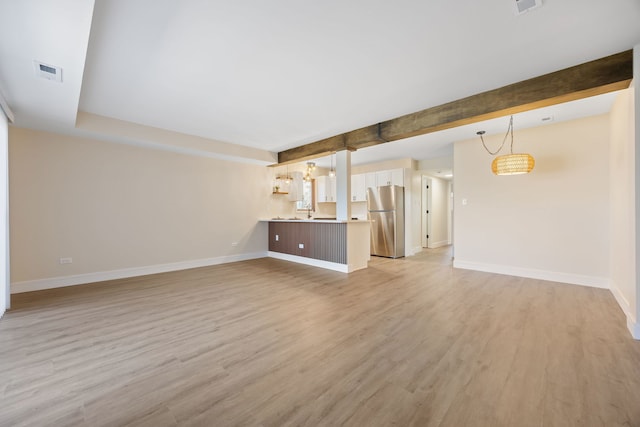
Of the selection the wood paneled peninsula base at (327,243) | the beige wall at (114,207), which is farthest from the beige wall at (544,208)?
the beige wall at (114,207)

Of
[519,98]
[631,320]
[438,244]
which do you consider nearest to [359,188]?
[438,244]

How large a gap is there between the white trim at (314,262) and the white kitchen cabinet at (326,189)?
2.29 meters

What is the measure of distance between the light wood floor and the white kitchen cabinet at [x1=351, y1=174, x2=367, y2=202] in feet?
13.0

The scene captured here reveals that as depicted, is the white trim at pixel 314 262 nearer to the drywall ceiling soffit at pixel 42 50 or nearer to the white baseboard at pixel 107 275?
the white baseboard at pixel 107 275

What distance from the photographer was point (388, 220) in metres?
6.38

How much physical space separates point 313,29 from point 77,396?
300 centimetres

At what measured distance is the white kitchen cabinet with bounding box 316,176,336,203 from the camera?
7598 millimetres

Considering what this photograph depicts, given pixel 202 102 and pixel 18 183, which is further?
pixel 18 183

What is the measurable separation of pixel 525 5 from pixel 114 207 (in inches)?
232

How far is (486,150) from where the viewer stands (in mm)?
4770

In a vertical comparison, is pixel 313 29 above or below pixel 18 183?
above

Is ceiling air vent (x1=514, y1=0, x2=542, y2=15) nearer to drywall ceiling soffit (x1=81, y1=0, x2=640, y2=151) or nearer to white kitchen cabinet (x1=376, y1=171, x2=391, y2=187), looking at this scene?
drywall ceiling soffit (x1=81, y1=0, x2=640, y2=151)

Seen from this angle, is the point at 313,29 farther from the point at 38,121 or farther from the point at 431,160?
the point at 431,160

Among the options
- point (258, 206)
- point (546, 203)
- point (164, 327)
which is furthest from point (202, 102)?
point (546, 203)
